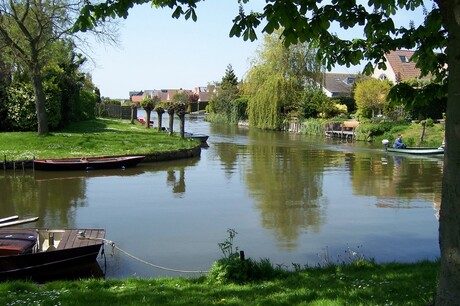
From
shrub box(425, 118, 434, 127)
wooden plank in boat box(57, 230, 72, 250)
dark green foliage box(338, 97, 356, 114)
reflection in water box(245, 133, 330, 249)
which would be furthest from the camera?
dark green foliage box(338, 97, 356, 114)

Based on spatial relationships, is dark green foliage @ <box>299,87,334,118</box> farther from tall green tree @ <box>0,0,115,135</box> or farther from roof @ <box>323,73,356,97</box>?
tall green tree @ <box>0,0,115,135</box>

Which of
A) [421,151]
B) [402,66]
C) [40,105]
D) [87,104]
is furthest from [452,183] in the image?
[402,66]

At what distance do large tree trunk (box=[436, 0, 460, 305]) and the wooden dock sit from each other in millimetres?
41139

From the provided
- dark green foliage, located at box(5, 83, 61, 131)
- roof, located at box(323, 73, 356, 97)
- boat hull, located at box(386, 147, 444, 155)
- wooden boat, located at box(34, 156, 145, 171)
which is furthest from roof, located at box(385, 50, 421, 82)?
wooden boat, located at box(34, 156, 145, 171)

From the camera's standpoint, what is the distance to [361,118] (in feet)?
154

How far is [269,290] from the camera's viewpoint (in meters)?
6.10

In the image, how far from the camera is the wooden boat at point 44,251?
7844mm

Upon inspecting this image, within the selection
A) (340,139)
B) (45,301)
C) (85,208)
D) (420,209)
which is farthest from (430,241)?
(340,139)

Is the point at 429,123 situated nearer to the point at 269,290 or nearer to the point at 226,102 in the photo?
the point at 269,290

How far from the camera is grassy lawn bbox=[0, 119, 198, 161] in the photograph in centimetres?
2355

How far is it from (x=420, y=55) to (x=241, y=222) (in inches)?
291

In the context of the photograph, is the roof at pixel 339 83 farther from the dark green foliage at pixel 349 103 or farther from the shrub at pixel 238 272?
the shrub at pixel 238 272

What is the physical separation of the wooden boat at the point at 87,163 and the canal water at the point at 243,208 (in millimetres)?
412

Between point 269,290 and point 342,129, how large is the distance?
1611 inches
